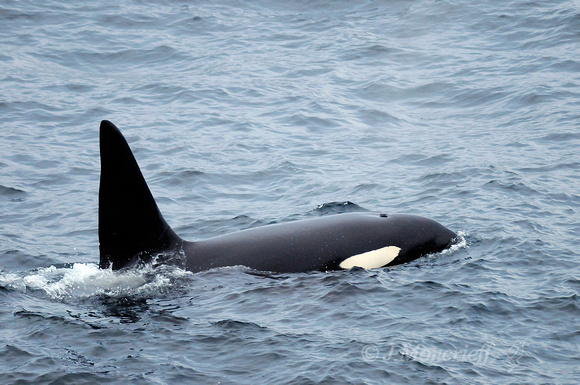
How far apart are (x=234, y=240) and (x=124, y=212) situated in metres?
1.70

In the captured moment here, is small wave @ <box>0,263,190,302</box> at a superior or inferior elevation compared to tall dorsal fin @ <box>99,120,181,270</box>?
inferior

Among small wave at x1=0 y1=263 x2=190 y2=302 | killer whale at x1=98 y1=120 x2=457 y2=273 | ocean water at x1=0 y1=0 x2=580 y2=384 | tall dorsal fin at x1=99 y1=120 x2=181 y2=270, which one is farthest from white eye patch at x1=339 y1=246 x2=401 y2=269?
tall dorsal fin at x1=99 y1=120 x2=181 y2=270

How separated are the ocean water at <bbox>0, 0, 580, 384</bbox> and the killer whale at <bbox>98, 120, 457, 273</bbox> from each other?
11.7 inches

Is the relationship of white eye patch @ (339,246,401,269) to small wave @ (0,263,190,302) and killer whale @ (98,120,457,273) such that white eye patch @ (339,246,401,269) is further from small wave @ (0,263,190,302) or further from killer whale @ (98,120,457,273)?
small wave @ (0,263,190,302)

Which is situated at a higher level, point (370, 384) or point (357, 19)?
point (357, 19)

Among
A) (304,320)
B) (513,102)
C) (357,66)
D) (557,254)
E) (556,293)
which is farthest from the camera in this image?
(357,66)

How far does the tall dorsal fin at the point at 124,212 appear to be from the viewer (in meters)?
11.0

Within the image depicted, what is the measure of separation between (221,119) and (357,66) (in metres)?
6.13

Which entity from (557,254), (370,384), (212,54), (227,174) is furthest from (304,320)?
(212,54)

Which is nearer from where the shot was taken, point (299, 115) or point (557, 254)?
point (557, 254)

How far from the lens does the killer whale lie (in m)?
11.2

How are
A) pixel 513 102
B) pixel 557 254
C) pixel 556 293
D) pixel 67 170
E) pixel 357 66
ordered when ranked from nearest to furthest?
pixel 556 293 < pixel 557 254 < pixel 67 170 < pixel 513 102 < pixel 357 66

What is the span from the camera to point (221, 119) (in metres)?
21.7

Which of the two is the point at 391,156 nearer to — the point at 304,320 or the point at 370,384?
the point at 304,320
